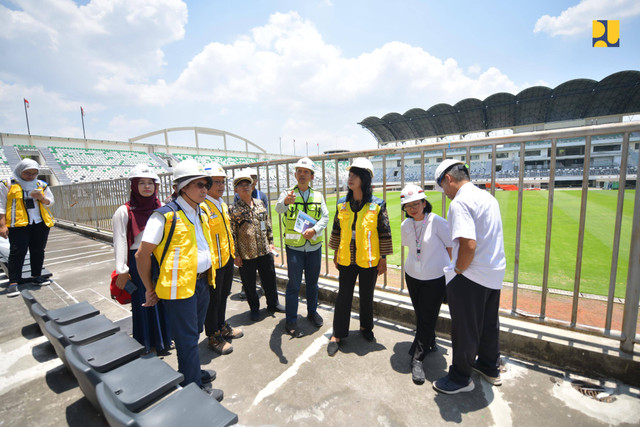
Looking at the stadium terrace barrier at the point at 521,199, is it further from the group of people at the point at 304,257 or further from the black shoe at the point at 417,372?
the black shoe at the point at 417,372

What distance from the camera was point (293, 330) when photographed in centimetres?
333

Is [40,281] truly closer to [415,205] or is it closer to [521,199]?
[415,205]

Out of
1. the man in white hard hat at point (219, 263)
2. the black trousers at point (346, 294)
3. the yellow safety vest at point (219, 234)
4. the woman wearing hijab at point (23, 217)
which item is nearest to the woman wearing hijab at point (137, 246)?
the man in white hard hat at point (219, 263)

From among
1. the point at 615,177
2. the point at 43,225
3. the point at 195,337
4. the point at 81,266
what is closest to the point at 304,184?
the point at 195,337

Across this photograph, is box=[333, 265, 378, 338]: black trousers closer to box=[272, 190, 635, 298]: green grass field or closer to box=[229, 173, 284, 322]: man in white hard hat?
box=[272, 190, 635, 298]: green grass field

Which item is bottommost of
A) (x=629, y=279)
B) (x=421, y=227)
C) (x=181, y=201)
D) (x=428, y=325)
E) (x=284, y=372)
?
(x=284, y=372)

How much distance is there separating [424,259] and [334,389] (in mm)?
1348

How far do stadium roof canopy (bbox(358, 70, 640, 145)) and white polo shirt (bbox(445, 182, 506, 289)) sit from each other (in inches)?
1973

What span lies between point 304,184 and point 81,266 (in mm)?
5802

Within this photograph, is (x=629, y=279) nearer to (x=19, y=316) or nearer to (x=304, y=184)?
(x=304, y=184)

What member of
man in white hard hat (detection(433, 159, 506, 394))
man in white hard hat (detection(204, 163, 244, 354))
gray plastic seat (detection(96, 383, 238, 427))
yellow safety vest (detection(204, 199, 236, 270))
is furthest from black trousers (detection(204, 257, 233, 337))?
man in white hard hat (detection(433, 159, 506, 394))

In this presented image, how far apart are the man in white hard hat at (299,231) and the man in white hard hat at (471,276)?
1424 mm

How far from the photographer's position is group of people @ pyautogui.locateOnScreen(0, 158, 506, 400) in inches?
86.4

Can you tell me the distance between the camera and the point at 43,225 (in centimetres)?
493
